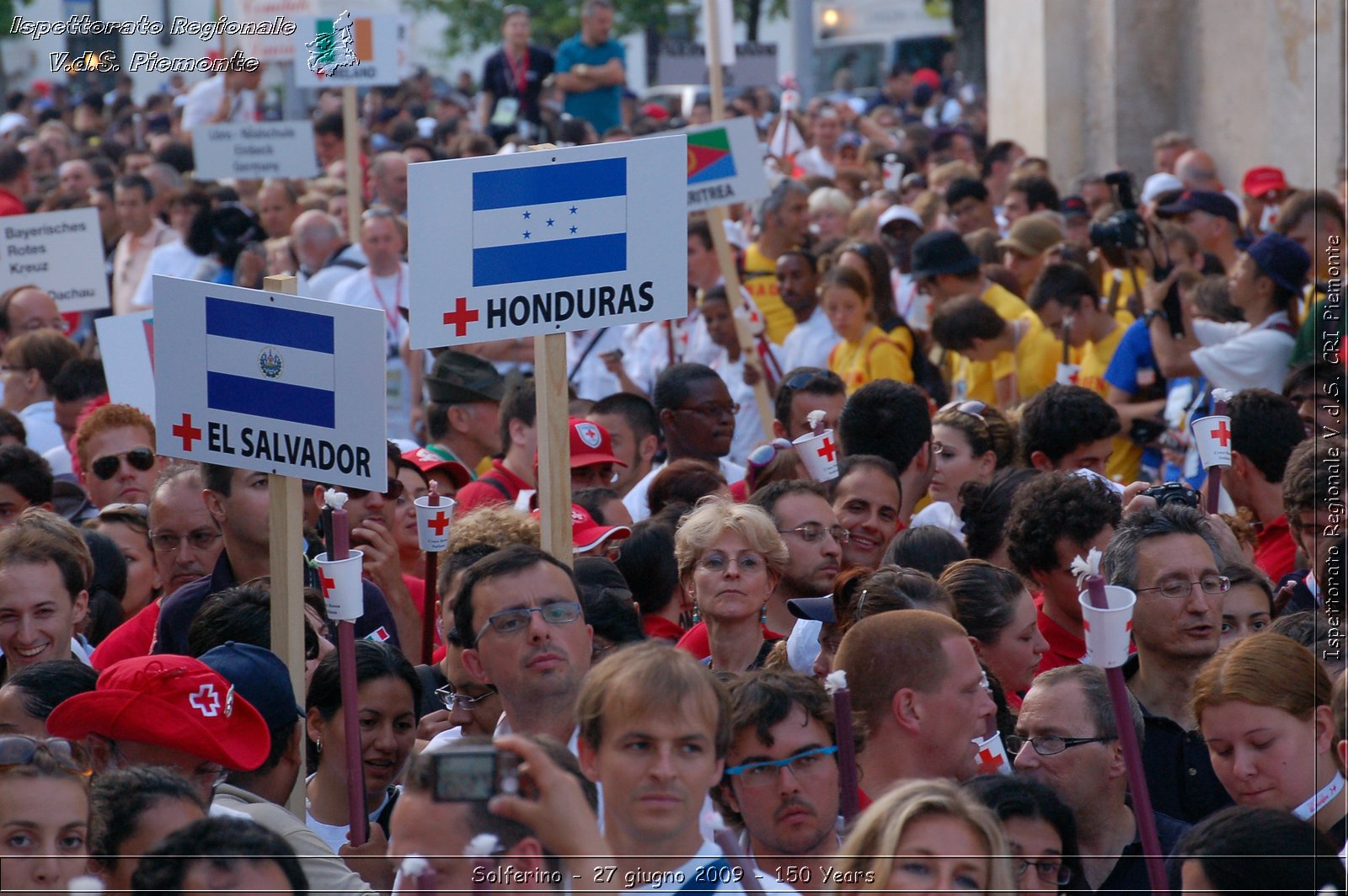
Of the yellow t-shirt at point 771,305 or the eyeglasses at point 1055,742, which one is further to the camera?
the yellow t-shirt at point 771,305

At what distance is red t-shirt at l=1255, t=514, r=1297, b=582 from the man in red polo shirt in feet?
2.80

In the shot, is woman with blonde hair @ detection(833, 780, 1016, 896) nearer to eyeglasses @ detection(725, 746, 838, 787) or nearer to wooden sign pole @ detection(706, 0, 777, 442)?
eyeglasses @ detection(725, 746, 838, 787)

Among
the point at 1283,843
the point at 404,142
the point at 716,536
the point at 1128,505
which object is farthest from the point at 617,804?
the point at 404,142

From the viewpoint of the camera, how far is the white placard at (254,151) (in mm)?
14047

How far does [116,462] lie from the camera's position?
715 cm

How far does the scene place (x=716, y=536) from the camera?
17.1ft

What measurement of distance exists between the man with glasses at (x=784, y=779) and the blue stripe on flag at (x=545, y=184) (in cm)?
196

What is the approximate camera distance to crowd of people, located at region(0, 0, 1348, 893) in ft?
11.1

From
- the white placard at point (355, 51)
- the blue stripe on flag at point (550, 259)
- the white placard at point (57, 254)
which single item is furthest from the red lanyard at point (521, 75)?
the blue stripe on flag at point (550, 259)

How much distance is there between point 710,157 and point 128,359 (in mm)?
3436

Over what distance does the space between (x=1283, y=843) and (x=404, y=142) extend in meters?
16.9

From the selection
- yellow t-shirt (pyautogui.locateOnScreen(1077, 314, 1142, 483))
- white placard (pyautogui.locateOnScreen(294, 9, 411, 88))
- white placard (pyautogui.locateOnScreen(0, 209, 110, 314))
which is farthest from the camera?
white placard (pyautogui.locateOnScreen(294, 9, 411, 88))

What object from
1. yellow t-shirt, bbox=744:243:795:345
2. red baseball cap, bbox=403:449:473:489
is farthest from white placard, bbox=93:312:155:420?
yellow t-shirt, bbox=744:243:795:345

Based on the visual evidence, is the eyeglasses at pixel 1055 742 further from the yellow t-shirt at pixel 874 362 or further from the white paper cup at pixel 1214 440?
the yellow t-shirt at pixel 874 362
